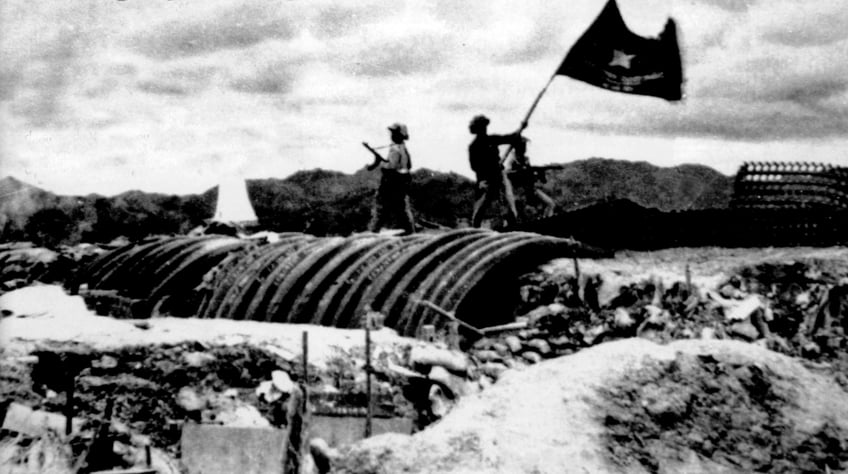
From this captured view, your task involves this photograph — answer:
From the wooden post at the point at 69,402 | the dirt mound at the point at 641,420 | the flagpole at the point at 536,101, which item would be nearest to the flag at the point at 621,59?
the flagpole at the point at 536,101

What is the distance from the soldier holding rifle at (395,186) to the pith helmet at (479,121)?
39.1 inches

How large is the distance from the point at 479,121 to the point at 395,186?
141cm

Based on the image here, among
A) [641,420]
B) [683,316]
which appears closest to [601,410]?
[641,420]

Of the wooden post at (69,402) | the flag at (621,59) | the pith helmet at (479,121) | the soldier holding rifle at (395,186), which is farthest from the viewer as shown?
the pith helmet at (479,121)

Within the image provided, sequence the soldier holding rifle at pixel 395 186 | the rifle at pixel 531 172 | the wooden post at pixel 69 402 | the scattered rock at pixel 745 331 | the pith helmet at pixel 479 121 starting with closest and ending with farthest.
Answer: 1. the wooden post at pixel 69 402
2. the scattered rock at pixel 745 331
3. the soldier holding rifle at pixel 395 186
4. the pith helmet at pixel 479 121
5. the rifle at pixel 531 172

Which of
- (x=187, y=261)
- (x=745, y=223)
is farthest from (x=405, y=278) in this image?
(x=745, y=223)

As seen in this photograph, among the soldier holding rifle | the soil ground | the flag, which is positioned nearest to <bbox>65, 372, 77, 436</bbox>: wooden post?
the soil ground

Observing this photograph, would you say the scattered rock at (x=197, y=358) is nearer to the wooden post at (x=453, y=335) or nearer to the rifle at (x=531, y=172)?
the wooden post at (x=453, y=335)

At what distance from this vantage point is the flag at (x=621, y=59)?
28.3ft

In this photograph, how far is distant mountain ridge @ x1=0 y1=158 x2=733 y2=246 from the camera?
15.3m

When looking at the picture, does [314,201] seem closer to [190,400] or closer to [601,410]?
[190,400]

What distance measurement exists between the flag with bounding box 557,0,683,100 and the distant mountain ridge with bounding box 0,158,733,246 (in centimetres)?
468

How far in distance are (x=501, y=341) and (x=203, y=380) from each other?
2.55 meters

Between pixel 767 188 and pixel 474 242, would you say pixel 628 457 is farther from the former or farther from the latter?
pixel 767 188
